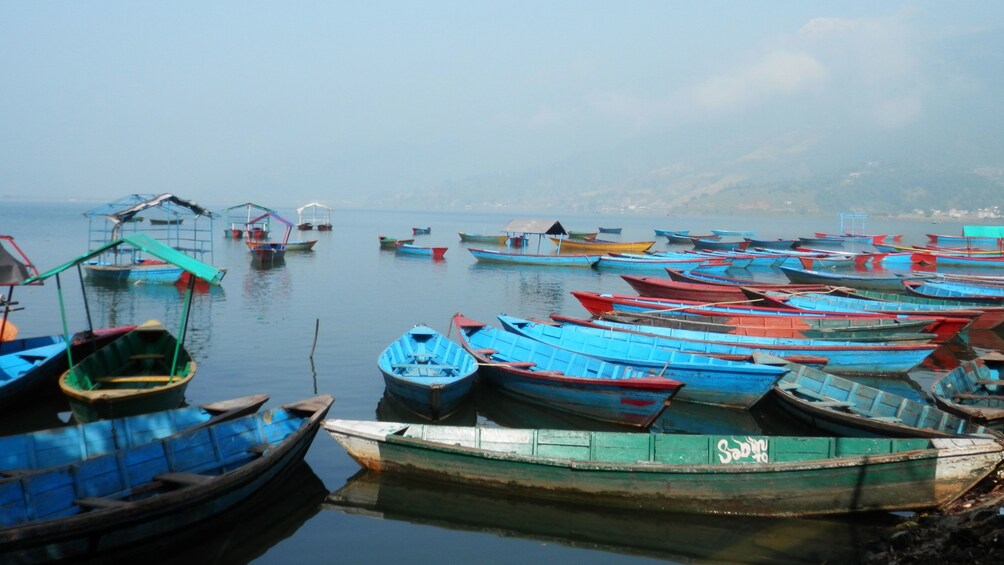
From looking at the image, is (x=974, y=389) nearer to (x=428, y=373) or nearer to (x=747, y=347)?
(x=747, y=347)

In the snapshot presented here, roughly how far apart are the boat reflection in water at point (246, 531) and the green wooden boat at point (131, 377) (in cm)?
289

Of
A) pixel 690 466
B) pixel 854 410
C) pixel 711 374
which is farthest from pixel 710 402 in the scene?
pixel 690 466

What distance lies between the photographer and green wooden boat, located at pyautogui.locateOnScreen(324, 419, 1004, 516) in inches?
355

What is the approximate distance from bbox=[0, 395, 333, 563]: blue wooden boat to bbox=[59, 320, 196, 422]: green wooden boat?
227 centimetres

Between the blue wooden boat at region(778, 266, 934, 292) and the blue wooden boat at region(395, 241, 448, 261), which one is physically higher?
the blue wooden boat at region(395, 241, 448, 261)

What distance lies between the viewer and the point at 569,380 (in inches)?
533

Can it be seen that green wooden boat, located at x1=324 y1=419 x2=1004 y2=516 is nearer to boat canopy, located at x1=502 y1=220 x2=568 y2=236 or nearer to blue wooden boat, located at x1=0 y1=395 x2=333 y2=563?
blue wooden boat, located at x1=0 y1=395 x2=333 y2=563

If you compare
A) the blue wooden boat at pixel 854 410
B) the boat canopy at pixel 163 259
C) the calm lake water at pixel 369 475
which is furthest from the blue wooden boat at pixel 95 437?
the blue wooden boat at pixel 854 410

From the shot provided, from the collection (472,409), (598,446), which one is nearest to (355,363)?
(472,409)

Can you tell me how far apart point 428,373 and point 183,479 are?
21.2ft

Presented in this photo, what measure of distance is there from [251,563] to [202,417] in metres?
2.94

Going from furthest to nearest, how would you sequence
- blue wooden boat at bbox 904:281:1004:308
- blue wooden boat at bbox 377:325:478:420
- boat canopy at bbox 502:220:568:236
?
boat canopy at bbox 502:220:568:236
blue wooden boat at bbox 904:281:1004:308
blue wooden boat at bbox 377:325:478:420

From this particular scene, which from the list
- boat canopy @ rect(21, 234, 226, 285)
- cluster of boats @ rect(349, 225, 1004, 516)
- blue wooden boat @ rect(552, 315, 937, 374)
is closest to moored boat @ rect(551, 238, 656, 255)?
cluster of boats @ rect(349, 225, 1004, 516)

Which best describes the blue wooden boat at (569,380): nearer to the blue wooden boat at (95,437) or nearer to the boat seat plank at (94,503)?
the blue wooden boat at (95,437)
